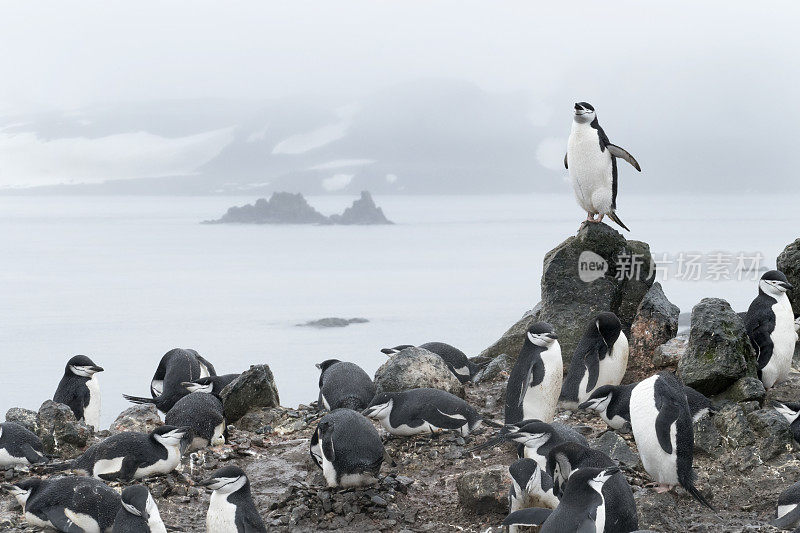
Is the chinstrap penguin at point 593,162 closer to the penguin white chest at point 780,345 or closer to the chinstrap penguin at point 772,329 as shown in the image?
Result: the chinstrap penguin at point 772,329

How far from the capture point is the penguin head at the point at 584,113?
8961mm

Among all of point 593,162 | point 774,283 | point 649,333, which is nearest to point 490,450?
point 649,333

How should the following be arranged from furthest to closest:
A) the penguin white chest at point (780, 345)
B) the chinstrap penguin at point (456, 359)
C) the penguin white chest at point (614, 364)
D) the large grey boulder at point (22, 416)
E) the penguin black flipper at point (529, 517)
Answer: the chinstrap penguin at point (456, 359) → the penguin white chest at point (780, 345) → the penguin white chest at point (614, 364) → the large grey boulder at point (22, 416) → the penguin black flipper at point (529, 517)

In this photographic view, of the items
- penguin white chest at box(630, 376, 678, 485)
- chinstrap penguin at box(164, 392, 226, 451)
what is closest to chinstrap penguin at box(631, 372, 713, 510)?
penguin white chest at box(630, 376, 678, 485)

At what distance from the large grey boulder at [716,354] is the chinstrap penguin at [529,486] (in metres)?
2.65

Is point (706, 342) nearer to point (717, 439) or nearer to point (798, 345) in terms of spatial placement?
point (717, 439)

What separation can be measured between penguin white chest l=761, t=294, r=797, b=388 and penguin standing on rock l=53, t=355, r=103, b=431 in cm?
665

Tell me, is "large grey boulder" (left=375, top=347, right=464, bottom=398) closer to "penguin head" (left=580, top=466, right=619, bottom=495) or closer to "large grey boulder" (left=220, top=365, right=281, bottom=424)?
"large grey boulder" (left=220, top=365, right=281, bottom=424)

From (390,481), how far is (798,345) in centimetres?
512

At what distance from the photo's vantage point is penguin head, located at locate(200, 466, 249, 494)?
211 inches

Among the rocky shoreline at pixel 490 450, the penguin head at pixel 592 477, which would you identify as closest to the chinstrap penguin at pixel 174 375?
the rocky shoreline at pixel 490 450

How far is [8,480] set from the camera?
22.1 ft

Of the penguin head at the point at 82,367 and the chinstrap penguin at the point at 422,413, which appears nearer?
the chinstrap penguin at the point at 422,413

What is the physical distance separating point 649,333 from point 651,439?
283 cm
